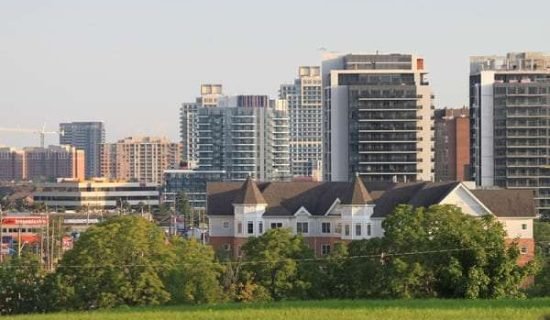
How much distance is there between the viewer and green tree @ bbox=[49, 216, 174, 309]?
192 ft

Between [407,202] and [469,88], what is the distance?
195 feet

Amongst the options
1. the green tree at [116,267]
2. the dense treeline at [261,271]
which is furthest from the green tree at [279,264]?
the green tree at [116,267]

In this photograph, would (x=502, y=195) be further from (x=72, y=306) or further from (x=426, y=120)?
(x=426, y=120)

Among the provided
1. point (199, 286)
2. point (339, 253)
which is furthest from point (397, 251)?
point (199, 286)

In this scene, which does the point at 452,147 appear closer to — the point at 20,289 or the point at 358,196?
the point at 358,196

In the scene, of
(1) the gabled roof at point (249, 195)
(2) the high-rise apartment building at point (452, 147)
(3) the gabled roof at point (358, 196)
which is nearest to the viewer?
(3) the gabled roof at point (358, 196)

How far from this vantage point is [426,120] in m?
143

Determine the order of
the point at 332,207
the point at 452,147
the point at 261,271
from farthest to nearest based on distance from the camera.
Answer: the point at 452,147 → the point at 332,207 → the point at 261,271

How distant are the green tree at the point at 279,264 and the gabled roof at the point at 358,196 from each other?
18.6 metres

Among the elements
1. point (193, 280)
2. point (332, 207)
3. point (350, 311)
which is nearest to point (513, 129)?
point (332, 207)

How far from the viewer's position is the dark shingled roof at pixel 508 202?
91688mm

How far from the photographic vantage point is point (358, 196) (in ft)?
307

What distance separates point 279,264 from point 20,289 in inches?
491

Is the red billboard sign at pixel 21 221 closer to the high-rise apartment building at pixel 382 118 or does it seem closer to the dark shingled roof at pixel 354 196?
the high-rise apartment building at pixel 382 118
